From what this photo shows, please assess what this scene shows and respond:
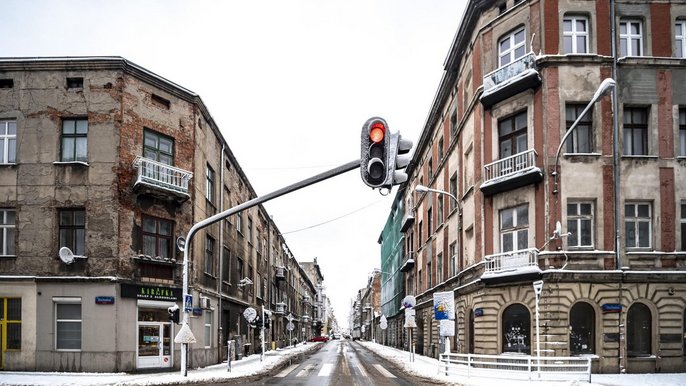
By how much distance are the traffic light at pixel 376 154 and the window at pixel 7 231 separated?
2053 cm

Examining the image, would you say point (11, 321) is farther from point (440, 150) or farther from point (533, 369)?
point (440, 150)

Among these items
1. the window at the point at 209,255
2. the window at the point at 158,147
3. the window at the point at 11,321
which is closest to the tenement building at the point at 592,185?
the window at the point at 158,147

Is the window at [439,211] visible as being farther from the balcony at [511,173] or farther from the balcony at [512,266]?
the balcony at [512,266]

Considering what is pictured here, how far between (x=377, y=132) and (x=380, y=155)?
31 centimetres

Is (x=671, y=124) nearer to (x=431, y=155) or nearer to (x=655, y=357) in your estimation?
(x=655, y=357)

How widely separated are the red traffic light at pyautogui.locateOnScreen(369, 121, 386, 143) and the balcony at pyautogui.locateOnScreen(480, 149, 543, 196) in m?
15.7

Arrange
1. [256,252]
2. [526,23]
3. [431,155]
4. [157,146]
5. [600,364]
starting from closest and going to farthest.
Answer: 1. [600,364]
2. [526,23]
3. [157,146]
4. [431,155]
5. [256,252]

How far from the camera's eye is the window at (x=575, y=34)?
78.1 ft

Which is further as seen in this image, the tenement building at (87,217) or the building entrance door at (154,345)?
the building entrance door at (154,345)

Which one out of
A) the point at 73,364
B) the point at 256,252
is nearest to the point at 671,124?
the point at 73,364

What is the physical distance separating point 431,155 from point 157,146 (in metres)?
22.2

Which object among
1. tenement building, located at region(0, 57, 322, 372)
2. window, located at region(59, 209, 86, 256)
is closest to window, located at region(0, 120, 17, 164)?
tenement building, located at region(0, 57, 322, 372)

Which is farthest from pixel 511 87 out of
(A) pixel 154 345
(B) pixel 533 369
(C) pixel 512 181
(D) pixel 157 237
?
(A) pixel 154 345

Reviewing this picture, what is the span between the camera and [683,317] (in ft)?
75.3
